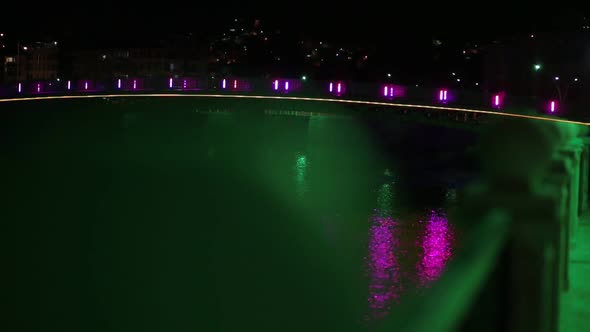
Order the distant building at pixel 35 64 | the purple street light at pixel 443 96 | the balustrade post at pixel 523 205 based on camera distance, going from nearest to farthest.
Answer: the balustrade post at pixel 523 205, the purple street light at pixel 443 96, the distant building at pixel 35 64

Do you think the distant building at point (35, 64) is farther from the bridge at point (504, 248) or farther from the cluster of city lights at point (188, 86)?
the bridge at point (504, 248)

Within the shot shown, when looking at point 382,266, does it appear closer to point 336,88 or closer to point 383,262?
point 383,262

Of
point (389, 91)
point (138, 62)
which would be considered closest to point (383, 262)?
point (389, 91)

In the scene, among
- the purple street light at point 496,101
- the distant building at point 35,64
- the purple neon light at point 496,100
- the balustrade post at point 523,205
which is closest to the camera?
the balustrade post at point 523,205

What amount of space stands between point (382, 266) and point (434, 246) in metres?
2.76

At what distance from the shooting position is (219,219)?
31594mm

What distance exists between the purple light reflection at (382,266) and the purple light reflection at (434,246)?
2.58ft

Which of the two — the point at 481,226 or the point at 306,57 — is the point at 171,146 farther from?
the point at 481,226

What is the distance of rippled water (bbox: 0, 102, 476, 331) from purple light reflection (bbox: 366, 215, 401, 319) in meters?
0.07

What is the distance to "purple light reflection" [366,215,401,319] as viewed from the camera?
803 inches

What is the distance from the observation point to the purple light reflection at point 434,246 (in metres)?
22.8

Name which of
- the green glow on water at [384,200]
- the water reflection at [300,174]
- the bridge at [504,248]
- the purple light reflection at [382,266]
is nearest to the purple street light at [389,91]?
the green glow on water at [384,200]

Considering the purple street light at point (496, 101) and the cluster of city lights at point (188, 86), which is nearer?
the purple street light at point (496, 101)

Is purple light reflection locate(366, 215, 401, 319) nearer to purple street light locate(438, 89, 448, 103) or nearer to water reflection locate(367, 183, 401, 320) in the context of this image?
water reflection locate(367, 183, 401, 320)
